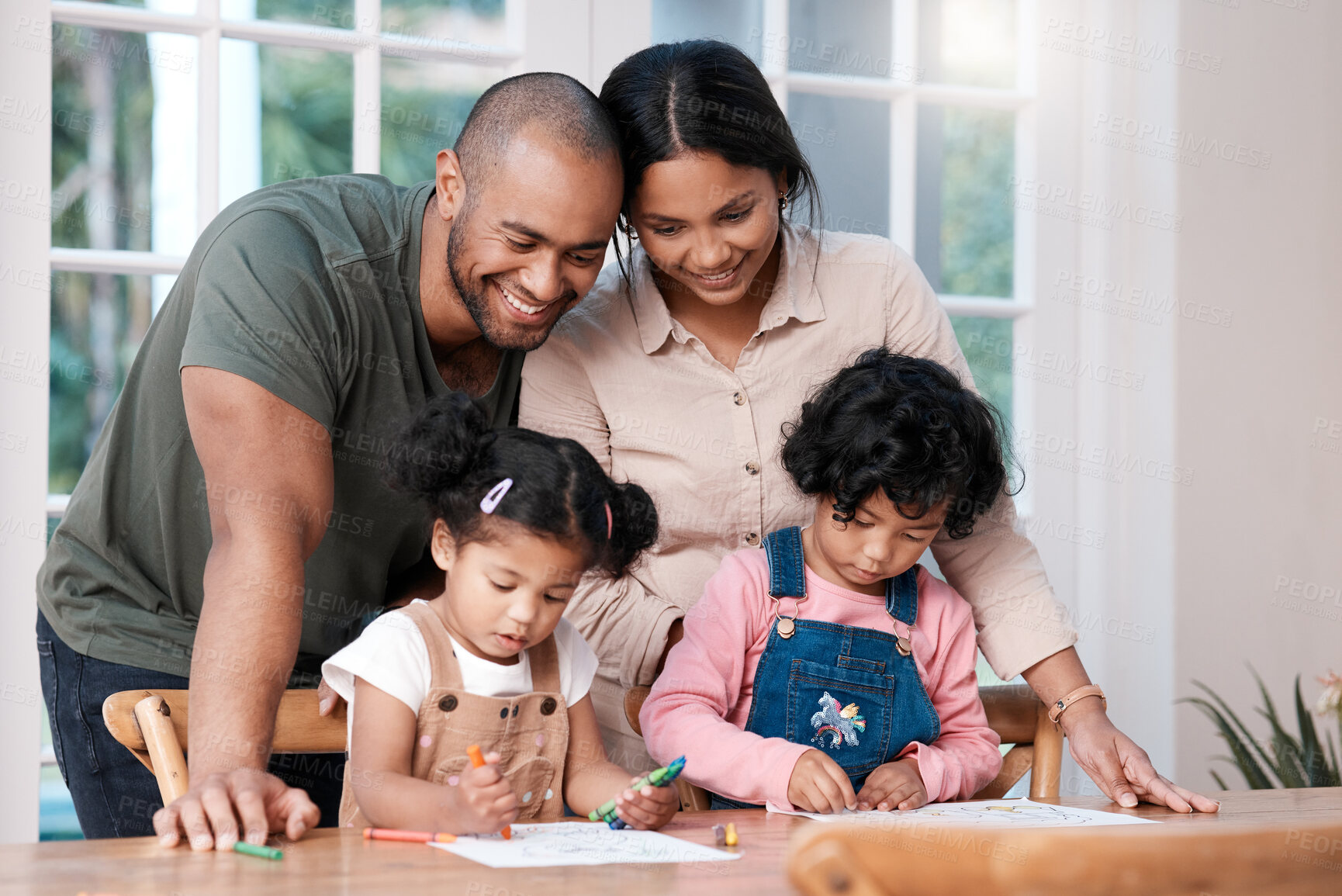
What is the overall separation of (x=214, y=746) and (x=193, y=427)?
1.25 feet

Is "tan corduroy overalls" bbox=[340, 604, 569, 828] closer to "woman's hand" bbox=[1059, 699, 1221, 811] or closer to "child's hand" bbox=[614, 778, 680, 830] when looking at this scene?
"child's hand" bbox=[614, 778, 680, 830]

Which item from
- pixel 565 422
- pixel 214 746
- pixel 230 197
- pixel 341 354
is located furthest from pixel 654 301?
pixel 230 197

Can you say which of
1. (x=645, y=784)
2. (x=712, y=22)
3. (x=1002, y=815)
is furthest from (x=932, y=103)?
(x=645, y=784)

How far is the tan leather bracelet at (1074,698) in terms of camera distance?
1.55 meters

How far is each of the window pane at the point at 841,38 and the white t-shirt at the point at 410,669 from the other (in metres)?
1.85

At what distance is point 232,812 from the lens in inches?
40.3

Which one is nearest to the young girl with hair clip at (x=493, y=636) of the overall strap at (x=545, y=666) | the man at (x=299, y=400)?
the overall strap at (x=545, y=666)

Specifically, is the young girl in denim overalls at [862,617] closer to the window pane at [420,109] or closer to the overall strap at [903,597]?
the overall strap at [903,597]

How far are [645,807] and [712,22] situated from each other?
81.1 inches

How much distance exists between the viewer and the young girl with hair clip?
4.10ft

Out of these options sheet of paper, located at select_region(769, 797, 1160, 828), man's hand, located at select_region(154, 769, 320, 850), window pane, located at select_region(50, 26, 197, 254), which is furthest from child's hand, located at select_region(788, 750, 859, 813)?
window pane, located at select_region(50, 26, 197, 254)

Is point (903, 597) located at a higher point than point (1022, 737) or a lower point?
higher

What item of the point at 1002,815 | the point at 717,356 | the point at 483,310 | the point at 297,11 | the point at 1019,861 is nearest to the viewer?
the point at 1019,861

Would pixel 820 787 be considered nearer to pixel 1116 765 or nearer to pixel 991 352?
pixel 1116 765
